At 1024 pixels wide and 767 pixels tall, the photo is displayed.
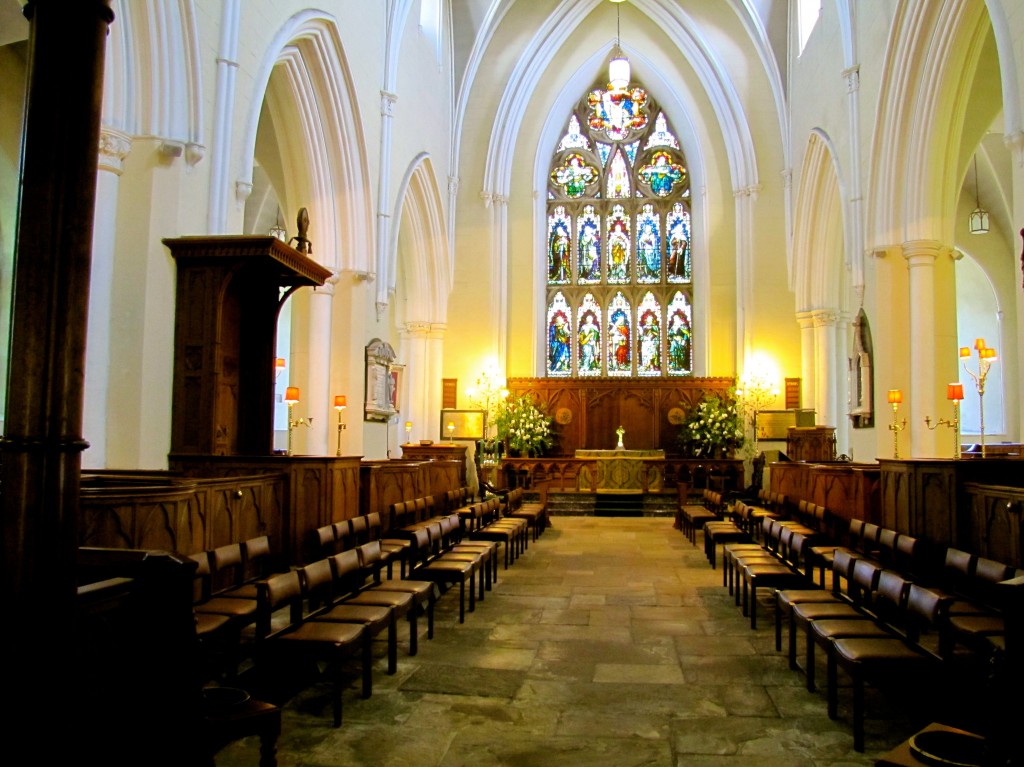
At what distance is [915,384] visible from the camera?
36.6 feet

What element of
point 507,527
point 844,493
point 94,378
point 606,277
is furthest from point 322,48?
point 606,277

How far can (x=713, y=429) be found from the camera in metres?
18.3

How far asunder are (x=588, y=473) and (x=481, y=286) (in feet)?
19.0

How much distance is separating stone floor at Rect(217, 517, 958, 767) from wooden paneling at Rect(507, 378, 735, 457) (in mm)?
13021

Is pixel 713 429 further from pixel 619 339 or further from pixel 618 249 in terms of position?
pixel 618 249

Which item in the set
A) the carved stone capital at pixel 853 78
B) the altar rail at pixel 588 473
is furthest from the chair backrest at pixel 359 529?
the carved stone capital at pixel 853 78

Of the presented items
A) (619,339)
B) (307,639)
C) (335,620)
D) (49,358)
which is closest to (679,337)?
(619,339)

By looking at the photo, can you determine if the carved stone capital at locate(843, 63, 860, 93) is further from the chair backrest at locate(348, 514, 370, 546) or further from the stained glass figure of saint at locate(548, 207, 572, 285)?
the chair backrest at locate(348, 514, 370, 546)

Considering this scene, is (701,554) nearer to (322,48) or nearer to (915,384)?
(915,384)

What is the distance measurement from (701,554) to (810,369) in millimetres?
9268

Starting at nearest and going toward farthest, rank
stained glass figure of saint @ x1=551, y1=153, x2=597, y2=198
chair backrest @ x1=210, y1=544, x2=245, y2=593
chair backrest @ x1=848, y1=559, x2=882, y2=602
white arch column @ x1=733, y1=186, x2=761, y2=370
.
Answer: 1. chair backrest @ x1=848, y1=559, x2=882, y2=602
2. chair backrest @ x1=210, y1=544, x2=245, y2=593
3. white arch column @ x1=733, y1=186, x2=761, y2=370
4. stained glass figure of saint @ x1=551, y1=153, x2=597, y2=198

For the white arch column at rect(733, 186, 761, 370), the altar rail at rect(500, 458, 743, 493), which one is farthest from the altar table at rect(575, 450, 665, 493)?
the white arch column at rect(733, 186, 761, 370)

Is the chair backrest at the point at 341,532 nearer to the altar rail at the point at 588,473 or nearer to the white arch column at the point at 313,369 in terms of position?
the white arch column at the point at 313,369

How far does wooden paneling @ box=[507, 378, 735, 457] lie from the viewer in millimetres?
19875
